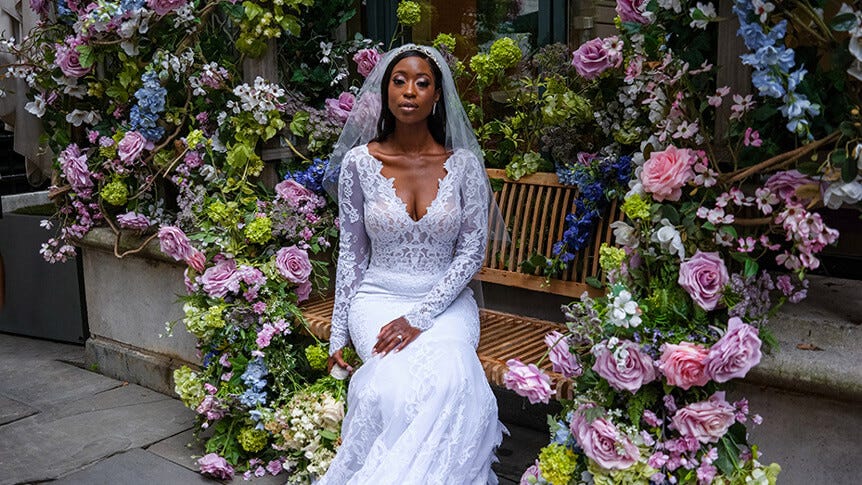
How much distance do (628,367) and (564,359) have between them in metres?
0.30

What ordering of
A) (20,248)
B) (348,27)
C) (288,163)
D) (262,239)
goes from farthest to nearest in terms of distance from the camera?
(20,248) → (348,27) → (288,163) → (262,239)

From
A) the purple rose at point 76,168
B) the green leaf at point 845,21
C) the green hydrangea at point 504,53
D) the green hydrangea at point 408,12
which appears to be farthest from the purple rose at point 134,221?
the green leaf at point 845,21

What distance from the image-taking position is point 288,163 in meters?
4.45

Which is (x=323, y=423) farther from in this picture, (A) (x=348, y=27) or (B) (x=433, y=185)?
(A) (x=348, y=27)

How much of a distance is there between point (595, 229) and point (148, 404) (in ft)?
8.79

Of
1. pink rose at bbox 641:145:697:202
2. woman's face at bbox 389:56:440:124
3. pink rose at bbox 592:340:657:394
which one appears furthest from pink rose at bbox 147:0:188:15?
pink rose at bbox 592:340:657:394

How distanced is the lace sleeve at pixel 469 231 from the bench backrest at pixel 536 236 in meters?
0.39

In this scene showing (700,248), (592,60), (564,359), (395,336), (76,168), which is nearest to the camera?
(700,248)

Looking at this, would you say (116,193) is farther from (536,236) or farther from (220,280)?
(536,236)

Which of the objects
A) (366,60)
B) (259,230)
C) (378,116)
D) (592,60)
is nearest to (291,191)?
(259,230)

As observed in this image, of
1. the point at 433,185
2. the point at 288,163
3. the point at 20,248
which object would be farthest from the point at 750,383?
the point at 20,248

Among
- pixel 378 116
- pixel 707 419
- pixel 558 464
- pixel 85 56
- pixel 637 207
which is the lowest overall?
pixel 558 464

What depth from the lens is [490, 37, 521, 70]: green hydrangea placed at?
4.08 m

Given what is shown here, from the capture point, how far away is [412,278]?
362 centimetres
